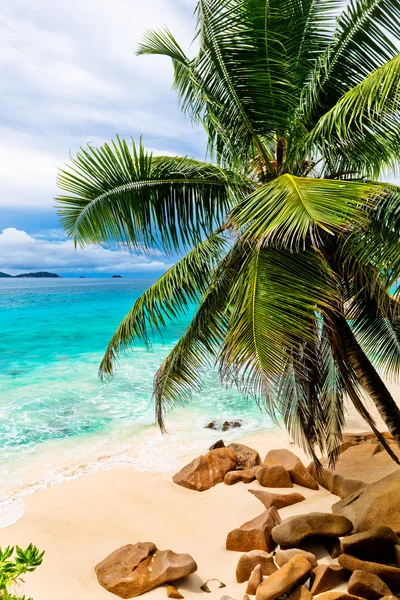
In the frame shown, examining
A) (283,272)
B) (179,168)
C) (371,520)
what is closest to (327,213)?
(283,272)

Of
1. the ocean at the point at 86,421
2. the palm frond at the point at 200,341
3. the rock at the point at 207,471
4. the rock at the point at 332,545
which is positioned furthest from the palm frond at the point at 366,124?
the rock at the point at 207,471

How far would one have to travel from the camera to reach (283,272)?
11.5ft

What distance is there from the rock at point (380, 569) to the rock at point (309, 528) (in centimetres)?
61

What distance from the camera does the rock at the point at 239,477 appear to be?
25.1 feet

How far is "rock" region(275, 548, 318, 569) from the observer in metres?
4.57

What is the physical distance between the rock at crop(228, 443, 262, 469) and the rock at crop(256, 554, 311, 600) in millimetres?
3973

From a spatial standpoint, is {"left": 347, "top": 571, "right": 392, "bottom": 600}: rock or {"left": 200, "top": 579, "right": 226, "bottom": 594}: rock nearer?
{"left": 347, "top": 571, "right": 392, "bottom": 600}: rock

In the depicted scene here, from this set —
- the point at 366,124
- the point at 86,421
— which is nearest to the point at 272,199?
the point at 366,124

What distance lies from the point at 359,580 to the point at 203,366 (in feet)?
8.91

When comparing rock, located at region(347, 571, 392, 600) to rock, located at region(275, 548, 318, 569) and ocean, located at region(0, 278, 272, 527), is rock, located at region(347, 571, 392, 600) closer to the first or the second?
rock, located at region(275, 548, 318, 569)

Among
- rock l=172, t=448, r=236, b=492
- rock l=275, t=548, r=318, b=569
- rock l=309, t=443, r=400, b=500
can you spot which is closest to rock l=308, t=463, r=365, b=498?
rock l=309, t=443, r=400, b=500

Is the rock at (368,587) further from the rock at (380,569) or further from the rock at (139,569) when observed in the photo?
the rock at (139,569)

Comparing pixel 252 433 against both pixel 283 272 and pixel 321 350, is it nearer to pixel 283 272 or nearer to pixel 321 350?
pixel 321 350

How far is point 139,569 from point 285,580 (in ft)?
6.18
